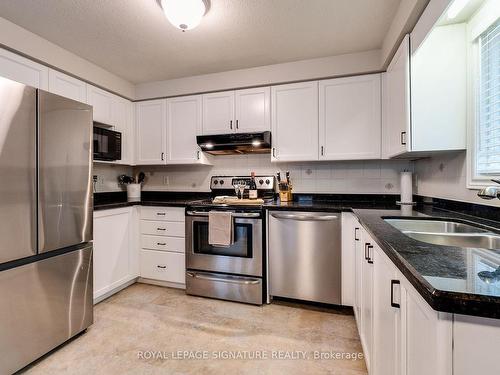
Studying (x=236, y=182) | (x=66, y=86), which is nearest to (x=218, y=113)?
(x=236, y=182)

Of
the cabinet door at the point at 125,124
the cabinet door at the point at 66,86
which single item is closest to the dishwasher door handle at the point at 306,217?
the cabinet door at the point at 125,124

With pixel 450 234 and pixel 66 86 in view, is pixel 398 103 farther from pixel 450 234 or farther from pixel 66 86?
pixel 66 86

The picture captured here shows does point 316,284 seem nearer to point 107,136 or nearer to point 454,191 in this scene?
point 454,191

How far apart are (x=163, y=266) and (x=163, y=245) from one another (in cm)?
22

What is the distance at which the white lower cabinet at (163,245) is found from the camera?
105 inches

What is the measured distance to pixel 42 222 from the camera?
1.59 m

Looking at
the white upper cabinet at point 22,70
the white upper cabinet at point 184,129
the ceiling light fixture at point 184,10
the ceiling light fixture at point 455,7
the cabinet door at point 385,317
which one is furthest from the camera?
the white upper cabinet at point 184,129

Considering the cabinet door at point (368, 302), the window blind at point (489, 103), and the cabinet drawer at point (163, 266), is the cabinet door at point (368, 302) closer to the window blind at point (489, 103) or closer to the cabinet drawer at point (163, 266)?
the window blind at point (489, 103)

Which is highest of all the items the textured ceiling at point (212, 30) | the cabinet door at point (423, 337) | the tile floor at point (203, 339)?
the textured ceiling at point (212, 30)

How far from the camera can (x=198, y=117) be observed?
116 inches

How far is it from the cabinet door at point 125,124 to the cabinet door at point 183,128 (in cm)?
49

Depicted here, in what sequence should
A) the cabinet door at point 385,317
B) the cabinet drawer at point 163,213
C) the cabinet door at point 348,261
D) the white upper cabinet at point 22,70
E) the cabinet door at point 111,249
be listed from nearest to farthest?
the cabinet door at point 385,317 → the white upper cabinet at point 22,70 → the cabinet door at point 348,261 → the cabinet door at point 111,249 → the cabinet drawer at point 163,213

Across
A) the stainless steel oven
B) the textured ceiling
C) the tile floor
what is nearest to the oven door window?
the stainless steel oven

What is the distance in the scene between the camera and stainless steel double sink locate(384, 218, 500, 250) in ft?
3.82
